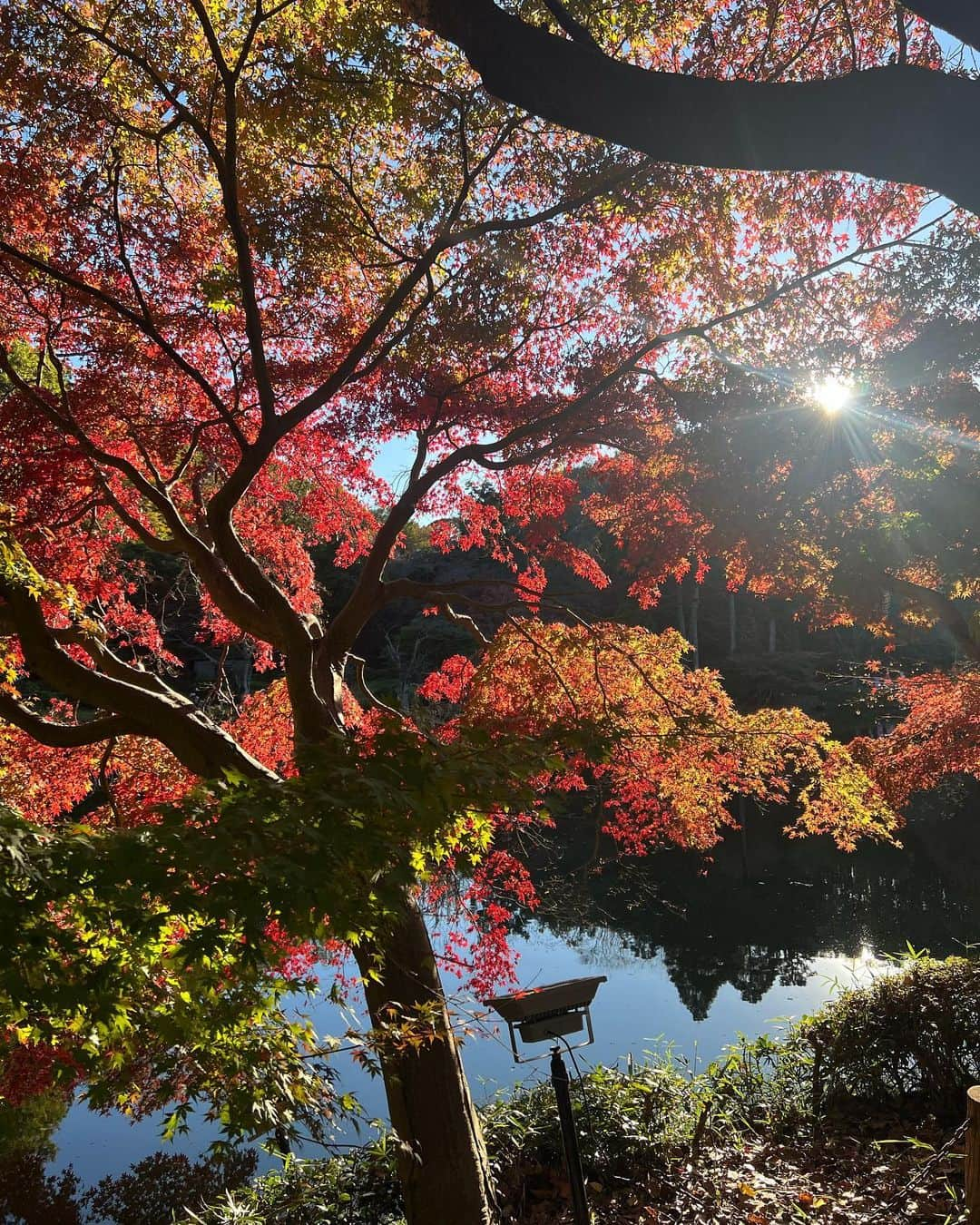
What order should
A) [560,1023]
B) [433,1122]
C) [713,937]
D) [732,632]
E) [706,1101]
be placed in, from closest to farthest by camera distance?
[560,1023] < [433,1122] < [706,1101] < [713,937] < [732,632]

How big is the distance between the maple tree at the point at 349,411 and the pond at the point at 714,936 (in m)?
2.94

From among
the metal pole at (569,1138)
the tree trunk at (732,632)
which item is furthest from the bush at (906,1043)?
the tree trunk at (732,632)

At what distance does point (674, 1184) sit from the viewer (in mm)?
3971

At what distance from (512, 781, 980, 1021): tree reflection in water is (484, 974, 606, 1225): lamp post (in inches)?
233

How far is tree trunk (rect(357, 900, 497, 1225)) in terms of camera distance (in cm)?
349

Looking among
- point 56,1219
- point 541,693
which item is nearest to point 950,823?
point 541,693

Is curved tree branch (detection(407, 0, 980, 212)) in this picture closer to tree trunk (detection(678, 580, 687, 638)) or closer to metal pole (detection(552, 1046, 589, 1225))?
metal pole (detection(552, 1046, 589, 1225))

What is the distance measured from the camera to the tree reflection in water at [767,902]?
31.8ft

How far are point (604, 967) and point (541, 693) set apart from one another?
637 cm

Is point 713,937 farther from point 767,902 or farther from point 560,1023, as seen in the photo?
point 560,1023

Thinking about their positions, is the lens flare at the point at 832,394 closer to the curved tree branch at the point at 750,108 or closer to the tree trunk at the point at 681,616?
the curved tree branch at the point at 750,108

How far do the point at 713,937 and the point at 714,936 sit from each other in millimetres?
38

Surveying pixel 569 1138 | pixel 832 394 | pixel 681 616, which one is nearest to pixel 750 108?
pixel 832 394

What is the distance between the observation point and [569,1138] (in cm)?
269
